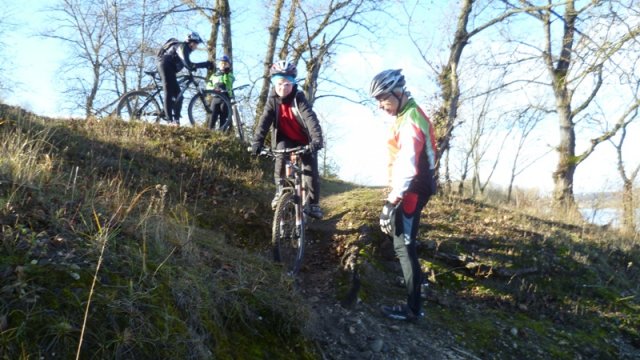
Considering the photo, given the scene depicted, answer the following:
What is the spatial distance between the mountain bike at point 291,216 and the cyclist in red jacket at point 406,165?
1.24m

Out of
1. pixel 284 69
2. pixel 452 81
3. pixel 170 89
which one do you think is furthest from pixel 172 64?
pixel 452 81

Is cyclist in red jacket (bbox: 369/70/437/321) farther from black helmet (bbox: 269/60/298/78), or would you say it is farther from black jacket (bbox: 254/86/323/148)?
black helmet (bbox: 269/60/298/78)

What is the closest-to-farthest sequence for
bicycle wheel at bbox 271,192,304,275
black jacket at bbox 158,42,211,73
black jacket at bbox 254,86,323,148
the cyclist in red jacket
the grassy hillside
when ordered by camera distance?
the grassy hillside < the cyclist in red jacket < bicycle wheel at bbox 271,192,304,275 < black jacket at bbox 254,86,323,148 < black jacket at bbox 158,42,211,73

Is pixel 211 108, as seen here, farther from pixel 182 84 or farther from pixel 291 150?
pixel 291 150

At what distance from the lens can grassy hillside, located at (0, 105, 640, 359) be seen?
266 cm

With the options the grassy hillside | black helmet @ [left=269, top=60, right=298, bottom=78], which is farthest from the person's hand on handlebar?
the grassy hillside

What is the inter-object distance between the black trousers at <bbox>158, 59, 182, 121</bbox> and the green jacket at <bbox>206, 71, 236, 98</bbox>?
1.29m

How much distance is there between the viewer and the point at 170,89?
902cm

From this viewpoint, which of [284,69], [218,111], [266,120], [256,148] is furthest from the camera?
[218,111]

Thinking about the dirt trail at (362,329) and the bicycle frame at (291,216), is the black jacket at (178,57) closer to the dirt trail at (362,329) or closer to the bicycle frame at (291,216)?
the bicycle frame at (291,216)

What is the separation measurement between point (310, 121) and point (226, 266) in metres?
2.16

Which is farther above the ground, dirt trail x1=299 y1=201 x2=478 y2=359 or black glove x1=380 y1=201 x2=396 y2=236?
black glove x1=380 y1=201 x2=396 y2=236

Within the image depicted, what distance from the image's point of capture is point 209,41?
1568cm

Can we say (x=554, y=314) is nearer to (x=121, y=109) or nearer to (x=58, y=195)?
(x=58, y=195)
